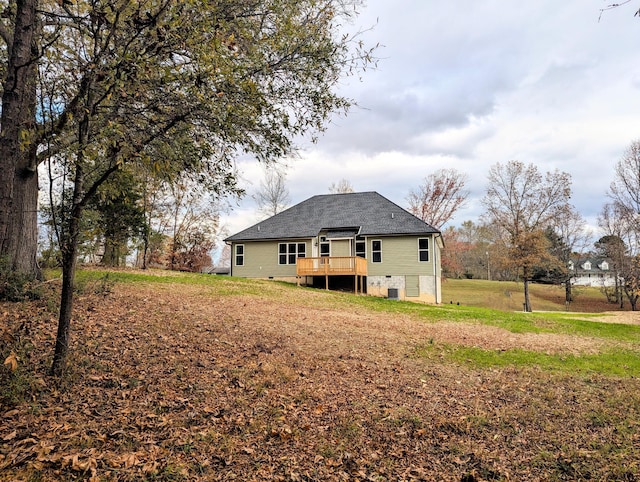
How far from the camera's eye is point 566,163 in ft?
91.0

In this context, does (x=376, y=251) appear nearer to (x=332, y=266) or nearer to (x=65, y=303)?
(x=332, y=266)

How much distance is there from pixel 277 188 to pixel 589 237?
3029 centimetres

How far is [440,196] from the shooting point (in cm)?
3359

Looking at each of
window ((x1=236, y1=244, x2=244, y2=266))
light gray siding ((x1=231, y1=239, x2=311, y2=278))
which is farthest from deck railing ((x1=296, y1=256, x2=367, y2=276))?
window ((x1=236, y1=244, x2=244, y2=266))

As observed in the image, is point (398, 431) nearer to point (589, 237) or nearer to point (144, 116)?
point (144, 116)

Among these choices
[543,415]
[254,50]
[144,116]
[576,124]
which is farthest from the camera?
[576,124]

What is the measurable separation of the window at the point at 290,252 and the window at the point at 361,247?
3346mm

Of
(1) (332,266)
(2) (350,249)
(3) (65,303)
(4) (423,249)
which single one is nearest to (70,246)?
(3) (65,303)

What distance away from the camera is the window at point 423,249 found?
22562mm

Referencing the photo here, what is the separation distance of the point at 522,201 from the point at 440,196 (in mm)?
6681

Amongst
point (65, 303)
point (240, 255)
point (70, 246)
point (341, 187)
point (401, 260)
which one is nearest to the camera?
point (70, 246)

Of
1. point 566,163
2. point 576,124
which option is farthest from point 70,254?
point 566,163

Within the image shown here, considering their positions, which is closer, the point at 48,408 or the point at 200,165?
the point at 48,408

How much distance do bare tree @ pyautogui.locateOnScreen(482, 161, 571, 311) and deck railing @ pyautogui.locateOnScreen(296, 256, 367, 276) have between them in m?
13.0
